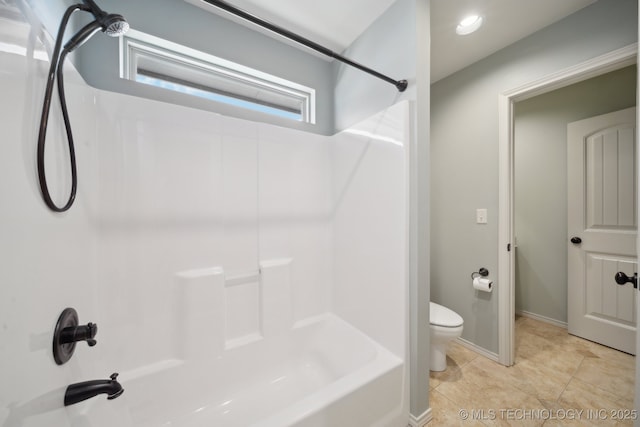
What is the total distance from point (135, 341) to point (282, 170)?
1338 mm

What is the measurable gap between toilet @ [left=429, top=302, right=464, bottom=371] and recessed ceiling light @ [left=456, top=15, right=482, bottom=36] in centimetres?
213

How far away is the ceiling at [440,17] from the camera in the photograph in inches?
58.7

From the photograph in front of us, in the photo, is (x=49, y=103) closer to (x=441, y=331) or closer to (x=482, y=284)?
(x=441, y=331)

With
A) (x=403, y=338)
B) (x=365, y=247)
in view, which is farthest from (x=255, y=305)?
(x=403, y=338)

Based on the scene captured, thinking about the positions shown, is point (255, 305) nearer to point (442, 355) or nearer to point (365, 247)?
point (365, 247)

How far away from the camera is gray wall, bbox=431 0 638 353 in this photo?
4.99 ft

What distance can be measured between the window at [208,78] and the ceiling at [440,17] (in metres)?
0.33

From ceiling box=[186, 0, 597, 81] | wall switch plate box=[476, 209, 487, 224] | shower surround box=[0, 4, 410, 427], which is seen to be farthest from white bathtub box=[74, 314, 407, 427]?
ceiling box=[186, 0, 597, 81]

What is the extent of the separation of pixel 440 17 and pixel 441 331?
2222mm

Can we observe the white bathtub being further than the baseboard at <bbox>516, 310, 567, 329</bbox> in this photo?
No

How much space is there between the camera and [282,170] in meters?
1.72

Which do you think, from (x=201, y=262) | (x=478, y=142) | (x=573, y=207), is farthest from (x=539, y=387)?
(x=201, y=262)

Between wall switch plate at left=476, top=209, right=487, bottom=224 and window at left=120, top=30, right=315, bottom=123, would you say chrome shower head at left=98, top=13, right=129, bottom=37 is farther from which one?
wall switch plate at left=476, top=209, right=487, bottom=224

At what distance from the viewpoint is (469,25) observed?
5.48 ft
